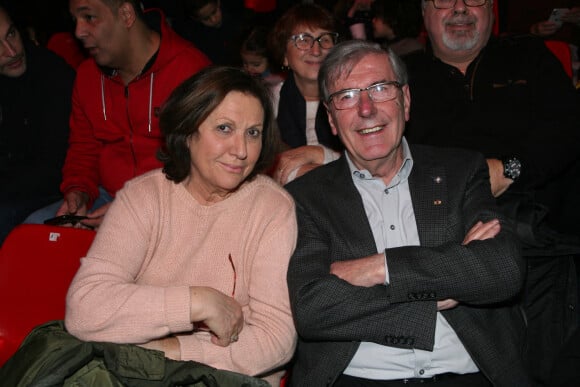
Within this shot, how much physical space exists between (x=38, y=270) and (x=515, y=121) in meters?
2.07

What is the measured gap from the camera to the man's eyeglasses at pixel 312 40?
3293 mm

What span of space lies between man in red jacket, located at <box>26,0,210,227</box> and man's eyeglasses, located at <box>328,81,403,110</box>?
1111 millimetres

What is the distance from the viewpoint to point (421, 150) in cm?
234

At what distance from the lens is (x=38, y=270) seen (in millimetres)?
2381

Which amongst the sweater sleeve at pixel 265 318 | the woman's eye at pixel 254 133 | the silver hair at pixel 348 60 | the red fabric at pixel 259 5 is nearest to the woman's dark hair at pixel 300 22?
the silver hair at pixel 348 60

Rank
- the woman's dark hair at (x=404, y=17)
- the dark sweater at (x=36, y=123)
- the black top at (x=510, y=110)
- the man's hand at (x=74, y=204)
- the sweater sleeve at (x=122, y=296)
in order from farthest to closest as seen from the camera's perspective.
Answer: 1. the woman's dark hair at (x=404, y=17)
2. the dark sweater at (x=36, y=123)
3. the man's hand at (x=74, y=204)
4. the black top at (x=510, y=110)
5. the sweater sleeve at (x=122, y=296)

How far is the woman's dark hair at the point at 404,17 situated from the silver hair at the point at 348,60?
2.26 metres

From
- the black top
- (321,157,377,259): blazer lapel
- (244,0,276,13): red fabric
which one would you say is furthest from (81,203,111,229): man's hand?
(244,0,276,13): red fabric

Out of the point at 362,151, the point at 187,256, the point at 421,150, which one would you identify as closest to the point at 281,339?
the point at 187,256

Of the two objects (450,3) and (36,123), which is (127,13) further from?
(450,3)

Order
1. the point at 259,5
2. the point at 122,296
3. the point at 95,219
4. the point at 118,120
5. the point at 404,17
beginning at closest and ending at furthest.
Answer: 1. the point at 122,296
2. the point at 95,219
3. the point at 118,120
4. the point at 404,17
5. the point at 259,5

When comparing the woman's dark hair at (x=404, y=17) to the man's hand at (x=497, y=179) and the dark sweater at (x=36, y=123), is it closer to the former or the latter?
the man's hand at (x=497, y=179)

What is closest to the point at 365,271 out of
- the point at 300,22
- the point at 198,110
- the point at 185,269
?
the point at 185,269

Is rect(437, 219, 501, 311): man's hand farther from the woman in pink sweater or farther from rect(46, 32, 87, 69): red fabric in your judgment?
rect(46, 32, 87, 69): red fabric
